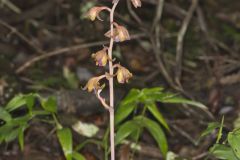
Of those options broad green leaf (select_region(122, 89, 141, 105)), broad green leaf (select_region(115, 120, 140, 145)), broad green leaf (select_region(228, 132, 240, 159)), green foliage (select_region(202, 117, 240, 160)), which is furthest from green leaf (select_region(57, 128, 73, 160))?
broad green leaf (select_region(228, 132, 240, 159))

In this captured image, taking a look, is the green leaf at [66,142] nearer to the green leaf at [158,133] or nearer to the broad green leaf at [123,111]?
the broad green leaf at [123,111]

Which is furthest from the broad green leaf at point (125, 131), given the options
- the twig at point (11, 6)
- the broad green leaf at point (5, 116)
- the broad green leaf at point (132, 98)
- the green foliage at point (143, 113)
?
the twig at point (11, 6)

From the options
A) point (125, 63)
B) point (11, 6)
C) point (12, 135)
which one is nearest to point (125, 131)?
point (12, 135)

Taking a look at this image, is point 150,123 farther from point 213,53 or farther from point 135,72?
point 213,53

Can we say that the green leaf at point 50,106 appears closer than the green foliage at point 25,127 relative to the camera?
No

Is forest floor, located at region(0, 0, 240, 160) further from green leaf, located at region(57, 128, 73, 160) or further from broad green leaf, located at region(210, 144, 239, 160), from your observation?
broad green leaf, located at region(210, 144, 239, 160)

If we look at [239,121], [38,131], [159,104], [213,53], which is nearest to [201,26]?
[213,53]
